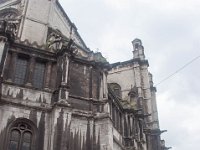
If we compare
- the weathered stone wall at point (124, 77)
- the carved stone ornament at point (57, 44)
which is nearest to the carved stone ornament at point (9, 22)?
the carved stone ornament at point (57, 44)

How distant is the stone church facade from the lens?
699 inches

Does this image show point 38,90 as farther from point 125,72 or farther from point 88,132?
point 125,72

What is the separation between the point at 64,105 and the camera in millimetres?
18250

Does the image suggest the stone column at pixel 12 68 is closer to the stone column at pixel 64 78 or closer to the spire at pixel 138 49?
the stone column at pixel 64 78

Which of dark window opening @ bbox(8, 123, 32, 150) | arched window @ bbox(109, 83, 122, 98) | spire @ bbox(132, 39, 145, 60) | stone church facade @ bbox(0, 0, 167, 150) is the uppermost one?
spire @ bbox(132, 39, 145, 60)

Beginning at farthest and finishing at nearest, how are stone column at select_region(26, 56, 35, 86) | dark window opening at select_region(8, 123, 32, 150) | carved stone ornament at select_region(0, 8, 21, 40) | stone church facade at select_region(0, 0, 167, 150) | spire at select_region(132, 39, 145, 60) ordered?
spire at select_region(132, 39, 145, 60), carved stone ornament at select_region(0, 8, 21, 40), stone column at select_region(26, 56, 35, 86), stone church facade at select_region(0, 0, 167, 150), dark window opening at select_region(8, 123, 32, 150)

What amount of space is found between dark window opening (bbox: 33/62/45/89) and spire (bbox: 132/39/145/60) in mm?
20482

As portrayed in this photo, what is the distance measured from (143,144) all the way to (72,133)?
35.4ft

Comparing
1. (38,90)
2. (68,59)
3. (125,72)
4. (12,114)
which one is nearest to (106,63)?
(68,59)

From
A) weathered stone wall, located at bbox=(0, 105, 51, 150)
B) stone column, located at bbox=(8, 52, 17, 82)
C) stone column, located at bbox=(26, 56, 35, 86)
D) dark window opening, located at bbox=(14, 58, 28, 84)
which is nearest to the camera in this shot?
weathered stone wall, located at bbox=(0, 105, 51, 150)

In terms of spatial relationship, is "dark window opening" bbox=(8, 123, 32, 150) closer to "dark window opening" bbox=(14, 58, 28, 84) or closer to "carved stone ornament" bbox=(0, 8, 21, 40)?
"dark window opening" bbox=(14, 58, 28, 84)

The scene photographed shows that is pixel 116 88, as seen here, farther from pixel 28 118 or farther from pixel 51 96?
pixel 28 118

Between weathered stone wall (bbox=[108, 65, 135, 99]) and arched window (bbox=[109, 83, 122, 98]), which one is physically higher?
weathered stone wall (bbox=[108, 65, 135, 99])

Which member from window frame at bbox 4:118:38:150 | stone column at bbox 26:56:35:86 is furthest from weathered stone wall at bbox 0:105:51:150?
stone column at bbox 26:56:35:86
